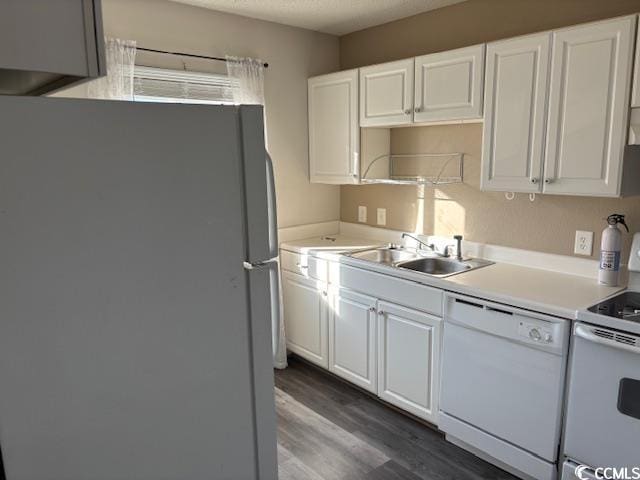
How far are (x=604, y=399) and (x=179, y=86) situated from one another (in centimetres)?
278

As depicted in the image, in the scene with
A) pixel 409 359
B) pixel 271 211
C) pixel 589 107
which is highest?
pixel 589 107

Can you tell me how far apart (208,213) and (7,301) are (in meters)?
0.46

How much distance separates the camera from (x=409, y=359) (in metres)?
2.71

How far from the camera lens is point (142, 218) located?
1.10 metres

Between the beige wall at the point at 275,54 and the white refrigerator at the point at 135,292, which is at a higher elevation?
the beige wall at the point at 275,54

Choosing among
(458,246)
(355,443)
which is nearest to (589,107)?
(458,246)

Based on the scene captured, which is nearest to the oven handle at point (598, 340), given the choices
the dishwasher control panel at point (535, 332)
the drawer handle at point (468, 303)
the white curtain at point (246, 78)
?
the dishwasher control panel at point (535, 332)

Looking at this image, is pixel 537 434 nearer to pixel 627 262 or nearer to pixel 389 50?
pixel 627 262

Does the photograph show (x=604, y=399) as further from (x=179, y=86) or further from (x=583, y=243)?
(x=179, y=86)

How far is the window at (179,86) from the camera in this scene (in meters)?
2.83

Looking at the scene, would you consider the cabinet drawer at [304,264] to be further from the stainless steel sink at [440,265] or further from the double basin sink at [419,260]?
the stainless steel sink at [440,265]

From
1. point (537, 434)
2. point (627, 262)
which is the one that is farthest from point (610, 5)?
point (537, 434)

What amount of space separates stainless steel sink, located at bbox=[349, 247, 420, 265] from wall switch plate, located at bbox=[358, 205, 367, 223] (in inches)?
19.9

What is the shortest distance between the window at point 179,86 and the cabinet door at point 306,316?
133cm
